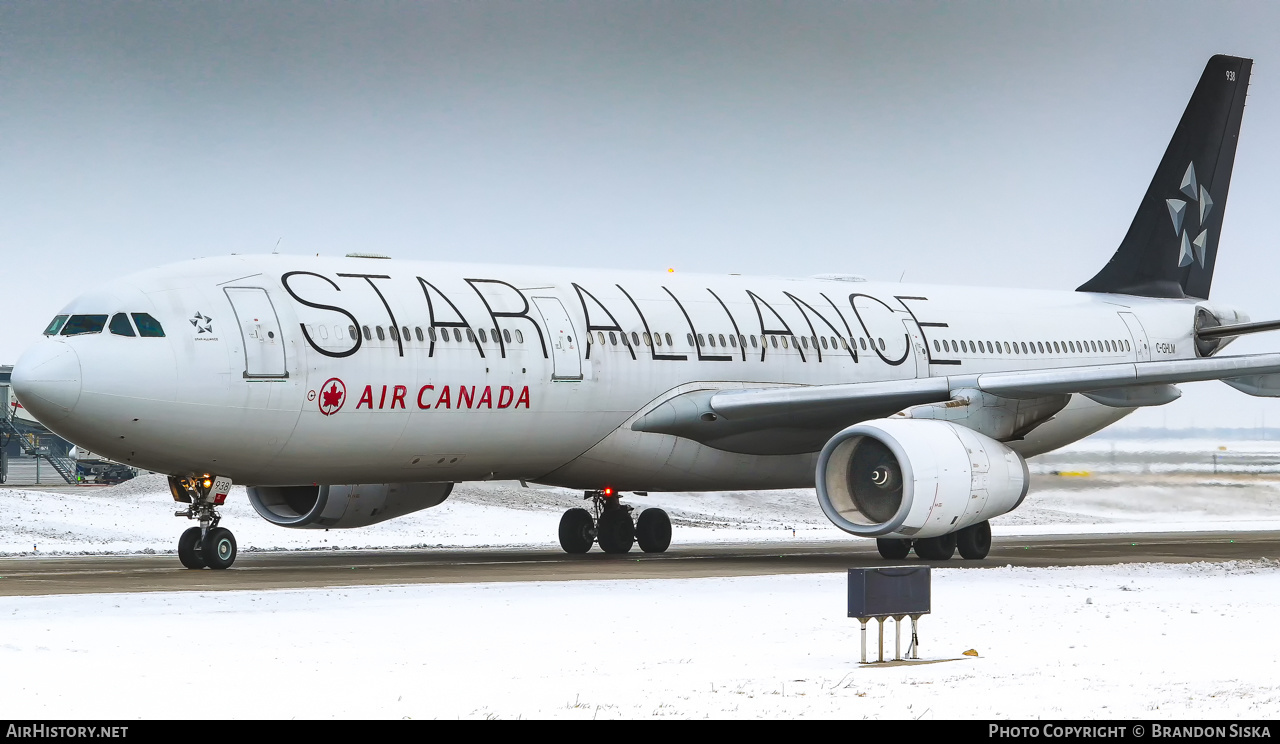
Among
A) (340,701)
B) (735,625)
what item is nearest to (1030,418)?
(735,625)

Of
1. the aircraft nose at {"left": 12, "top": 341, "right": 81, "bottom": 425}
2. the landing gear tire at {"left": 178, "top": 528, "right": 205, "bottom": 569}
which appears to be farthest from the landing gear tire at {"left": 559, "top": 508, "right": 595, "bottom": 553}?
the aircraft nose at {"left": 12, "top": 341, "right": 81, "bottom": 425}

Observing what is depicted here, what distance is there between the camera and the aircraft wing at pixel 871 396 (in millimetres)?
18344

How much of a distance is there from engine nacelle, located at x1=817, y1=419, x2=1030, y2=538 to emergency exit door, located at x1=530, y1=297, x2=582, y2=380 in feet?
10.8

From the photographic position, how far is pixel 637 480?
2067 cm

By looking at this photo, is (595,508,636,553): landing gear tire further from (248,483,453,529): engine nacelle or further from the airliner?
(248,483,453,529): engine nacelle

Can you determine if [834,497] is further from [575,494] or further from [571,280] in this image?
[575,494]

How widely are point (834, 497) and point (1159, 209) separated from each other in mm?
12621

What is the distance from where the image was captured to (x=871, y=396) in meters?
19.2

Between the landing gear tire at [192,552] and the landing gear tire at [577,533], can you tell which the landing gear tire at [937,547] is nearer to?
the landing gear tire at [577,533]

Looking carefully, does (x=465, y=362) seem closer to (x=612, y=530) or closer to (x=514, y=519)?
(x=612, y=530)

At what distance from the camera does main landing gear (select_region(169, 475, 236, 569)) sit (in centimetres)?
1720

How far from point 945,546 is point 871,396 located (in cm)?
223

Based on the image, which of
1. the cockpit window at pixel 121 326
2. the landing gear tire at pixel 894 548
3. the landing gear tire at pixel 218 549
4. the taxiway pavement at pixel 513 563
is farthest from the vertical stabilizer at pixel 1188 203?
the cockpit window at pixel 121 326

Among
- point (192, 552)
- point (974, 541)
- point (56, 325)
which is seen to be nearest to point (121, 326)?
point (56, 325)
